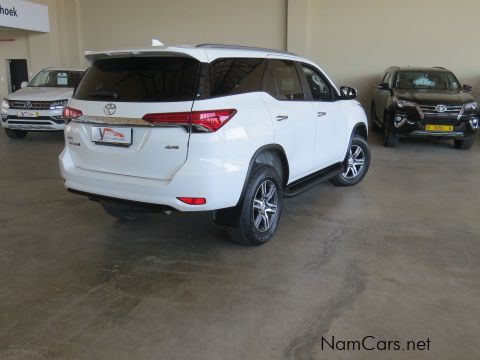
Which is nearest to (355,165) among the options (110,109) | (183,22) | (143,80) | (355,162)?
(355,162)

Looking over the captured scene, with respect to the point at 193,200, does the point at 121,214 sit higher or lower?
lower

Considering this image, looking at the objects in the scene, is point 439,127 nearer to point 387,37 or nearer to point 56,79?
point 387,37

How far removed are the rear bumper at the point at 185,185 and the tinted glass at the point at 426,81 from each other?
712cm

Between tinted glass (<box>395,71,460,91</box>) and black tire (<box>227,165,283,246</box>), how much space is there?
6446 mm

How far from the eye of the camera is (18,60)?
49.3 ft

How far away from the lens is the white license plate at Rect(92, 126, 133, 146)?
352 centimetres

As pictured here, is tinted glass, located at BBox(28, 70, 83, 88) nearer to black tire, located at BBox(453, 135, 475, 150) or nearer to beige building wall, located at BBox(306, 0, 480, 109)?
beige building wall, located at BBox(306, 0, 480, 109)

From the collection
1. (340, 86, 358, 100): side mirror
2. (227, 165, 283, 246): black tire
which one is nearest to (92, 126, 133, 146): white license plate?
(227, 165, 283, 246): black tire

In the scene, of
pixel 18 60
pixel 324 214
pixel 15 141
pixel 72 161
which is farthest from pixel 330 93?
pixel 18 60

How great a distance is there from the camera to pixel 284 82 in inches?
173

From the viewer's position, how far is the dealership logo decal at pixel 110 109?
3.55 meters

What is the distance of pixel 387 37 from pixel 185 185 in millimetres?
10498

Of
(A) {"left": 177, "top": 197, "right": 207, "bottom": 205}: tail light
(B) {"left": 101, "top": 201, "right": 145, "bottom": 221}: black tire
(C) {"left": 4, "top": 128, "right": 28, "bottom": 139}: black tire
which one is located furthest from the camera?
(C) {"left": 4, "top": 128, "right": 28, "bottom": 139}: black tire

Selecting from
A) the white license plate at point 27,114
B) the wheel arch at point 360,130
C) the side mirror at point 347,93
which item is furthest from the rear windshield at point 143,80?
the white license plate at point 27,114
